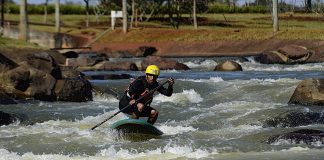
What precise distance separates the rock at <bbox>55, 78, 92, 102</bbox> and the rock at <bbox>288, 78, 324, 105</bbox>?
23.1 ft

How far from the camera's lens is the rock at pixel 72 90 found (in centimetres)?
2472

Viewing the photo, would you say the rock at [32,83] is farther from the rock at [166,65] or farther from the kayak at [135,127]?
the rock at [166,65]

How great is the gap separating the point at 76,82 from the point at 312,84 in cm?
781

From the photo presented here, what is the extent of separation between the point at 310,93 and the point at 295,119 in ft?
11.0

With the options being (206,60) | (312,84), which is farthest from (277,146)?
(206,60)

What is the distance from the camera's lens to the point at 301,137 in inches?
602

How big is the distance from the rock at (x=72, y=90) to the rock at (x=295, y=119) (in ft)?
26.4

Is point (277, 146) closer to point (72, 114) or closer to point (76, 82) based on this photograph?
point (72, 114)

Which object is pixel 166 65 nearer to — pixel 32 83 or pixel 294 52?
pixel 294 52

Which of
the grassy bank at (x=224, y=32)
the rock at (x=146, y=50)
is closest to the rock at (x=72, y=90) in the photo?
the grassy bank at (x=224, y=32)

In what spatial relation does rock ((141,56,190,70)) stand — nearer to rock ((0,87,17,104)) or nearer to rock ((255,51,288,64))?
rock ((255,51,288,64))

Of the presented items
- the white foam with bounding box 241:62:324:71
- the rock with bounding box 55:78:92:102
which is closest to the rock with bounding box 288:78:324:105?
the rock with bounding box 55:78:92:102

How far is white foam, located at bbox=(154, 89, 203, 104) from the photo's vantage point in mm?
24503

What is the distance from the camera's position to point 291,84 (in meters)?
26.6
